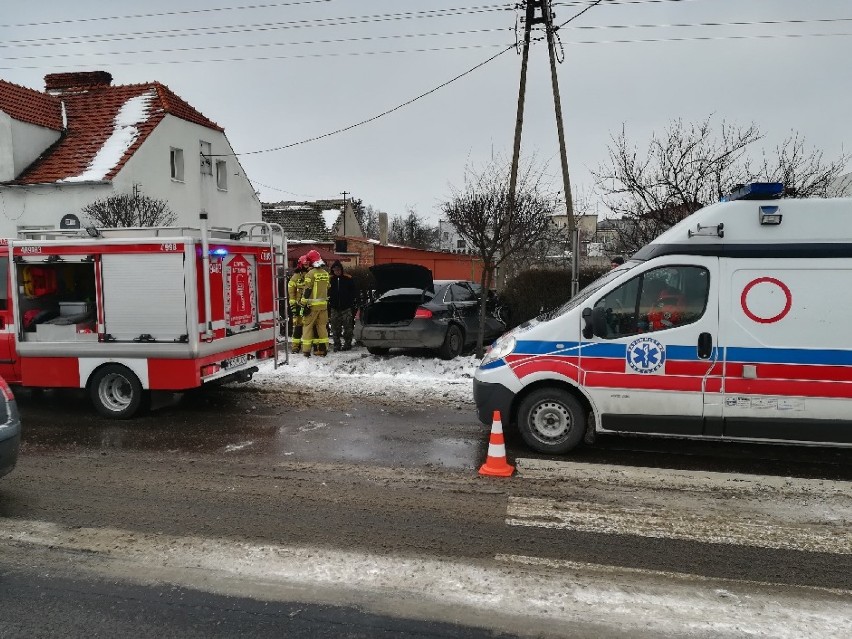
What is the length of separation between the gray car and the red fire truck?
8.41ft

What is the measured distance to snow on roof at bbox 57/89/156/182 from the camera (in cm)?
2023

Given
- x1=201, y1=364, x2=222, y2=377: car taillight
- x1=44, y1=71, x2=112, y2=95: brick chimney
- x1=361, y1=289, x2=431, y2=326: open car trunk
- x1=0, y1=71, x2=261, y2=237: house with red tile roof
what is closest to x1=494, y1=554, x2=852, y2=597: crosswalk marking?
x1=201, y1=364, x2=222, y2=377: car taillight

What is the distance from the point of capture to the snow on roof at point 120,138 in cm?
2023

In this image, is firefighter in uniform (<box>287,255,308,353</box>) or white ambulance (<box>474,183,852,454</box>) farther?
firefighter in uniform (<box>287,255,308,353</box>)

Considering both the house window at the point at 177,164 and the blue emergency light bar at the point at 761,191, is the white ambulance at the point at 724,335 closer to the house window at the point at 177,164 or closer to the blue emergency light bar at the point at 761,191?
the blue emergency light bar at the point at 761,191

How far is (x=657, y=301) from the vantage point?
19.6 feet

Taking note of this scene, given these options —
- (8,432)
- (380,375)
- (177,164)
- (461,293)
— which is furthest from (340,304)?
(177,164)

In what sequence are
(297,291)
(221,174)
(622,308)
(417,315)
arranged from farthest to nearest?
(221,174) → (297,291) → (417,315) → (622,308)

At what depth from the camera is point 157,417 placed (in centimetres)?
816

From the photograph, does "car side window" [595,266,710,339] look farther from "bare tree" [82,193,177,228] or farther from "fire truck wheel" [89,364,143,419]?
"bare tree" [82,193,177,228]

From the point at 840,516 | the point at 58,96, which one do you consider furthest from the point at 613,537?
the point at 58,96

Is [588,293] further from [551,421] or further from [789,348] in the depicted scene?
[789,348]

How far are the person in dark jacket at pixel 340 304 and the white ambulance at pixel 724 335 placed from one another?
712 cm

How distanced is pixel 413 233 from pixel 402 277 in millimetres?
60997
